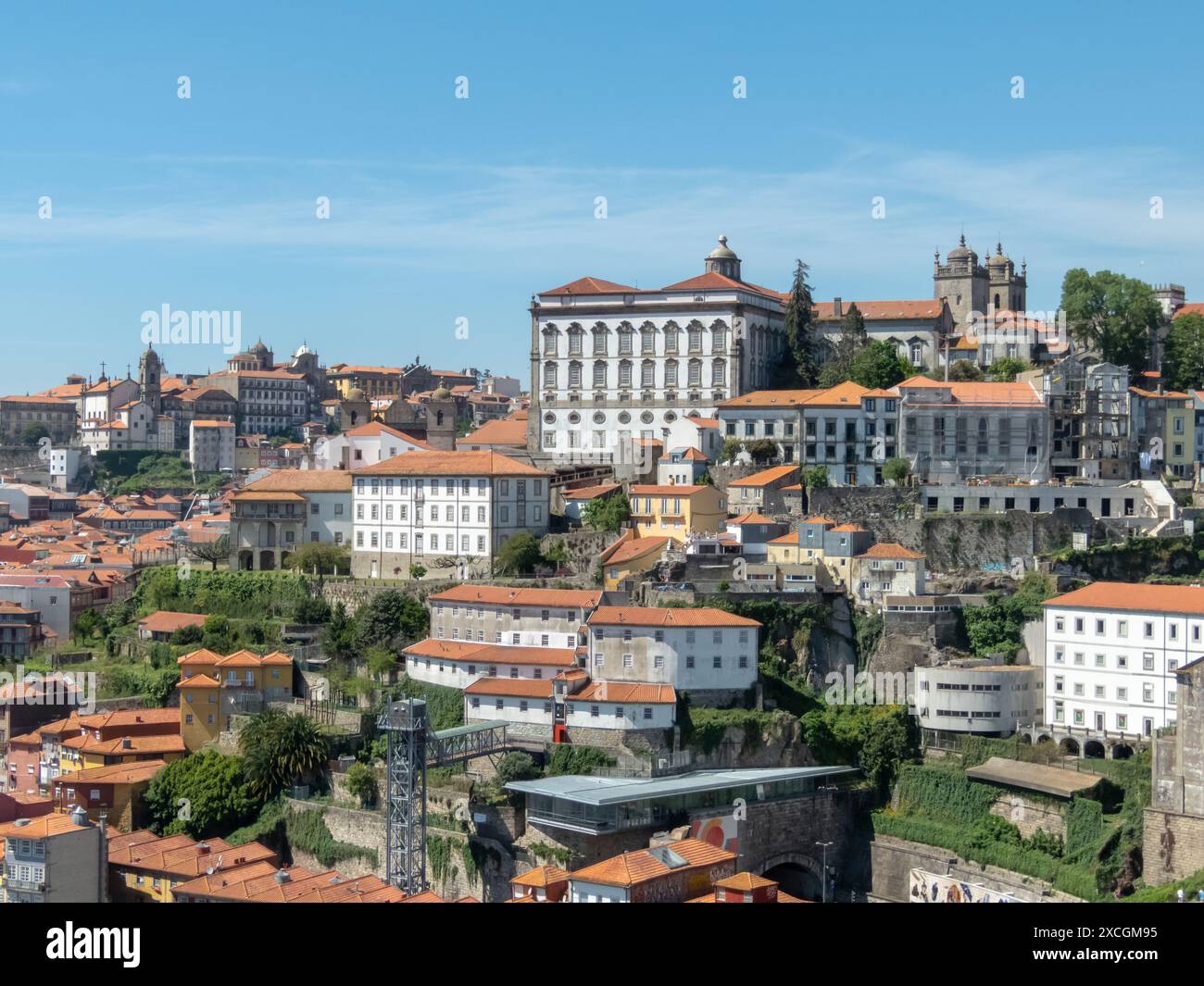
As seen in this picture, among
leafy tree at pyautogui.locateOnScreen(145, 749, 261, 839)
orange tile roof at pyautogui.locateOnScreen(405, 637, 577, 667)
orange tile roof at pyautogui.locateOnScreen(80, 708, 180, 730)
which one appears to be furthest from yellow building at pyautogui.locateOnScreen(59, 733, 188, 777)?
orange tile roof at pyautogui.locateOnScreen(405, 637, 577, 667)

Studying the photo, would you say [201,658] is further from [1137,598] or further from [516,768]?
[1137,598]

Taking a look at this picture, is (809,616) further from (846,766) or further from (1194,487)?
(1194,487)

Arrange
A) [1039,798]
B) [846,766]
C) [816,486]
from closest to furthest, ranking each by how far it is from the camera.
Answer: [1039,798], [846,766], [816,486]

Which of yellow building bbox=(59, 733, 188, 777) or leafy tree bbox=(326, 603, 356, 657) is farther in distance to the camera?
leafy tree bbox=(326, 603, 356, 657)

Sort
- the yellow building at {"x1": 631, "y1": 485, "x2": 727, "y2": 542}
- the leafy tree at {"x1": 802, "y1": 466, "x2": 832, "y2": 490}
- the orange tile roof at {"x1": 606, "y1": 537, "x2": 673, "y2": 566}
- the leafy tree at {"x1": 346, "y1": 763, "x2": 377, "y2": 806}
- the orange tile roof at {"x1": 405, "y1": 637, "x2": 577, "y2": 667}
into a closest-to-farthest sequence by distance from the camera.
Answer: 1. the leafy tree at {"x1": 346, "y1": 763, "x2": 377, "y2": 806}
2. the orange tile roof at {"x1": 405, "y1": 637, "x2": 577, "y2": 667}
3. the orange tile roof at {"x1": 606, "y1": 537, "x2": 673, "y2": 566}
4. the yellow building at {"x1": 631, "y1": 485, "x2": 727, "y2": 542}
5. the leafy tree at {"x1": 802, "y1": 466, "x2": 832, "y2": 490}

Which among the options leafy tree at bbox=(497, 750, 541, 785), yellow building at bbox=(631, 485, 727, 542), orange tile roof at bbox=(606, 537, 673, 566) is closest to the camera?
leafy tree at bbox=(497, 750, 541, 785)

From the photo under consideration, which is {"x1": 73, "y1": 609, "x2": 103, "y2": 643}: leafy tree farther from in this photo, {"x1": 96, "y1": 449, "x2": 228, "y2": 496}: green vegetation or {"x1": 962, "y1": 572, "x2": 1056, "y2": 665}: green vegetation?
{"x1": 96, "y1": 449, "x2": 228, "y2": 496}: green vegetation
